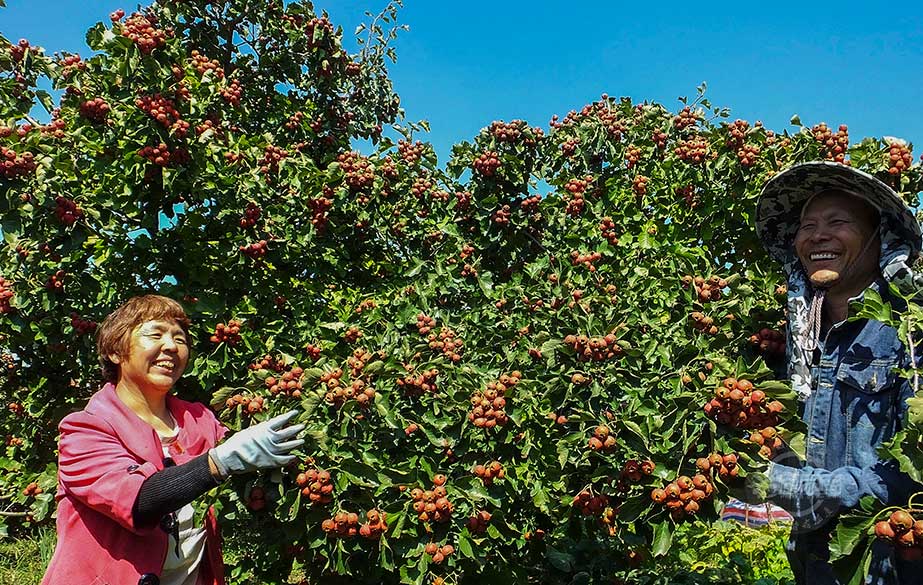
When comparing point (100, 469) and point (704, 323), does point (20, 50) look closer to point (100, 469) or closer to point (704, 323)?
point (100, 469)

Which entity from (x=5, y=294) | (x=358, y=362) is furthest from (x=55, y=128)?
(x=358, y=362)

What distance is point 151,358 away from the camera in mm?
2627

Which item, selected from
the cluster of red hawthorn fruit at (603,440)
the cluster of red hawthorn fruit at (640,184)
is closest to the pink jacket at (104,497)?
the cluster of red hawthorn fruit at (603,440)

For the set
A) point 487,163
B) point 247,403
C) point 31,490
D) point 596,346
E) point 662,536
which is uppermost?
point 487,163

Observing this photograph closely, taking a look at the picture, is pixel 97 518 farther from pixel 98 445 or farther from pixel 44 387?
pixel 44 387

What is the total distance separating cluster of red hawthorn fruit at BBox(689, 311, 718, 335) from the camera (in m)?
2.27

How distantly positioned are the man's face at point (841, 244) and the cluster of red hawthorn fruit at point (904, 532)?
29.6 inches

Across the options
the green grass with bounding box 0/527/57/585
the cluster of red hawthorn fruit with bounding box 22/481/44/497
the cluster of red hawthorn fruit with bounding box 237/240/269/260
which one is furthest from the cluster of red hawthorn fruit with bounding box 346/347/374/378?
the green grass with bounding box 0/527/57/585

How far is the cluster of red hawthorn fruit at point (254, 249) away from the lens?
3455mm

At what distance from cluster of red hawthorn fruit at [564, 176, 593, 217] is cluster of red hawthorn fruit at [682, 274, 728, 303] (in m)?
1.12

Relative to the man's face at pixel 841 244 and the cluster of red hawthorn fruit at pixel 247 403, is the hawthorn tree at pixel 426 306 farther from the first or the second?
the man's face at pixel 841 244

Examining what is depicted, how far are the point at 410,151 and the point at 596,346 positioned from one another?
87.6 inches

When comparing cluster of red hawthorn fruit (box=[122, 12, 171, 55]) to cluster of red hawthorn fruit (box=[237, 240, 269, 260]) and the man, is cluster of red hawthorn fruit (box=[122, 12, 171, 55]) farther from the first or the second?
the man

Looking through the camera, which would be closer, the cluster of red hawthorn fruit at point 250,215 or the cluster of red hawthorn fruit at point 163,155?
the cluster of red hawthorn fruit at point 163,155
